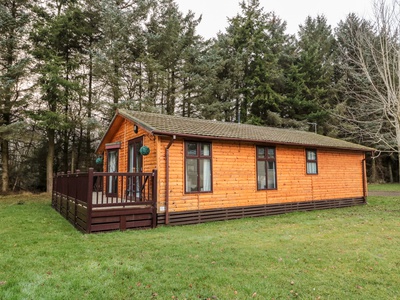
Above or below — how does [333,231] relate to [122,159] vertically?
below

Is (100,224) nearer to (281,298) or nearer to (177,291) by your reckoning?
(177,291)

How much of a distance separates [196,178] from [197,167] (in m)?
0.33

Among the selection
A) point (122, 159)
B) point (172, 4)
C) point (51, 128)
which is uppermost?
point (172, 4)

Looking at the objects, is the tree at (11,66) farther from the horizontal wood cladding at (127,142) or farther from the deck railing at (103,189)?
the deck railing at (103,189)

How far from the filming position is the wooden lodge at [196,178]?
22.7 feet

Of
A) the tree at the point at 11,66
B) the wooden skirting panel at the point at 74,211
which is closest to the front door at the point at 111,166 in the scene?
the wooden skirting panel at the point at 74,211

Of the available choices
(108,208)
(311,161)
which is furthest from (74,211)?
(311,161)

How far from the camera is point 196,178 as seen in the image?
8016 millimetres

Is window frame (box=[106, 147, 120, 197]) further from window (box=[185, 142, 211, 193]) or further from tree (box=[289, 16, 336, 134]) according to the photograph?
tree (box=[289, 16, 336, 134])

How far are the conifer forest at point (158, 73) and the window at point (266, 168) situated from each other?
12.3 ft

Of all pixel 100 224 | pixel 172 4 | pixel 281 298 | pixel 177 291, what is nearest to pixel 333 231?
pixel 281 298

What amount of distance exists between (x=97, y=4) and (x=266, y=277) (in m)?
19.7

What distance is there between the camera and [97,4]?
17.8 m

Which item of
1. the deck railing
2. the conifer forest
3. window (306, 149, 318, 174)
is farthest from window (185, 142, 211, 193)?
the conifer forest
